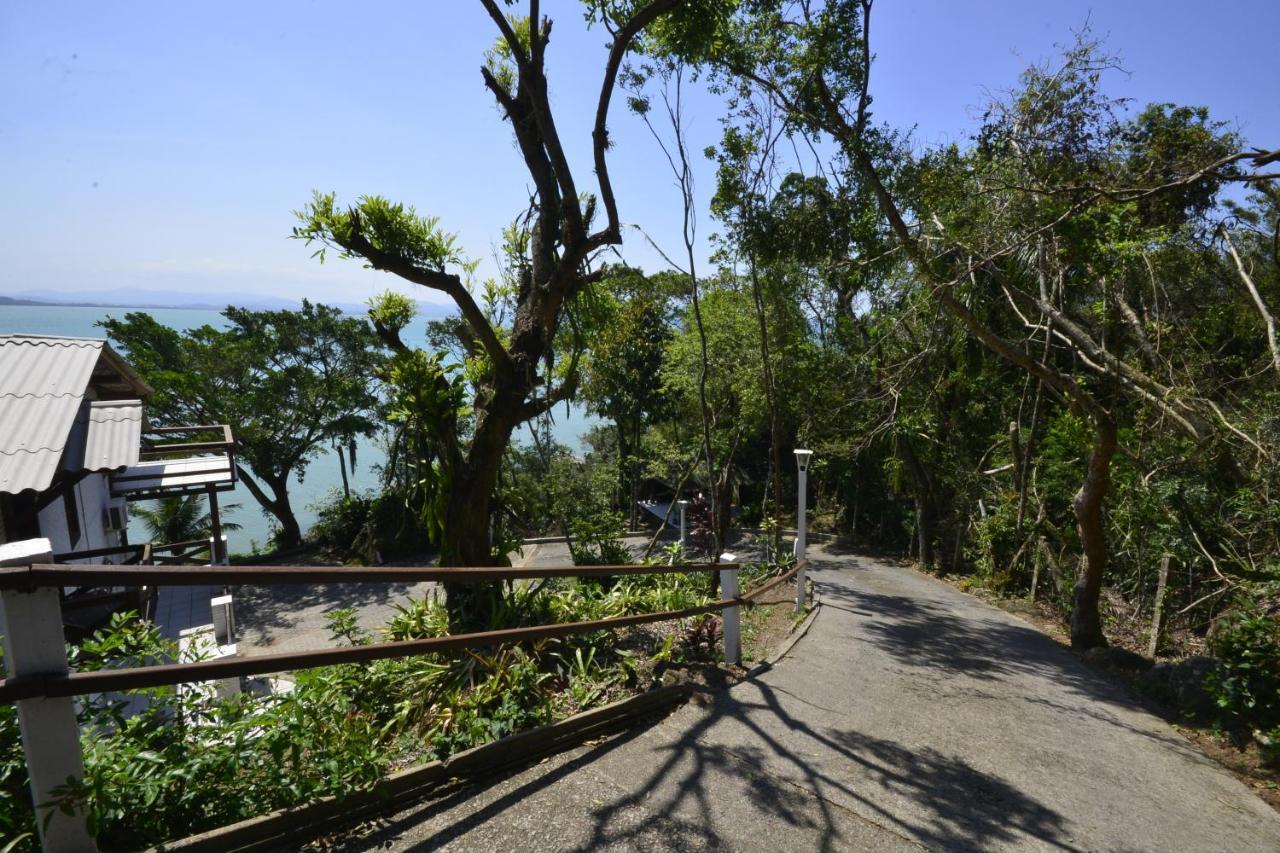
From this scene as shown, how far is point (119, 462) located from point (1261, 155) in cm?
986

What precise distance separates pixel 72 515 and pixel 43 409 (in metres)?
3.53

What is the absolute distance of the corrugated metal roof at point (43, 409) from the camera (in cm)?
541

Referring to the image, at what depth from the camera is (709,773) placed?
3.07m

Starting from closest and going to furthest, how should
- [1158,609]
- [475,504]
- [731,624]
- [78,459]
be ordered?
[731,624] < [475,504] < [78,459] < [1158,609]

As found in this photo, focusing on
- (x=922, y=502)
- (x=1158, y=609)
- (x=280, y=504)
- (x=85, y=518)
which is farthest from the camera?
(x=280, y=504)

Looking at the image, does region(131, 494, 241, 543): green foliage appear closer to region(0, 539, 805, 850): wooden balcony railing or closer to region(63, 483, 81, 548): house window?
region(63, 483, 81, 548): house window

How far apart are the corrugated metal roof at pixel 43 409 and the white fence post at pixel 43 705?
4420 mm

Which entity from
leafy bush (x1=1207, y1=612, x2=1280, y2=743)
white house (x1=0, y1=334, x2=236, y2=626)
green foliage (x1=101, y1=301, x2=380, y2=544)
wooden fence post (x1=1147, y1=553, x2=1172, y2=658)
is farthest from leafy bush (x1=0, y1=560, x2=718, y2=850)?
green foliage (x1=101, y1=301, x2=380, y2=544)

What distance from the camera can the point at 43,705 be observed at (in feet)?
5.92

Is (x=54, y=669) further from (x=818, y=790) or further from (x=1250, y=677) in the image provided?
(x=1250, y=677)

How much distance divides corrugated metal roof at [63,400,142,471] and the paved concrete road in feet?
22.6

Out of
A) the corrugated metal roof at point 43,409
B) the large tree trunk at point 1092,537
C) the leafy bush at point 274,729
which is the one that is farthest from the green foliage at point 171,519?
the large tree trunk at point 1092,537

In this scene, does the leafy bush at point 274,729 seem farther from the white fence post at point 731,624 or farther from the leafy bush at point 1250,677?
the leafy bush at point 1250,677

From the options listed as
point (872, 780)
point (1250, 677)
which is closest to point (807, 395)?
point (1250, 677)
